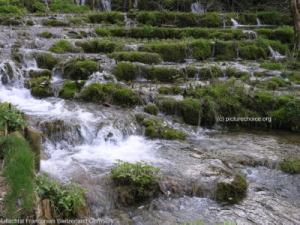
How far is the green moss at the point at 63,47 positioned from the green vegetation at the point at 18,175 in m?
9.65

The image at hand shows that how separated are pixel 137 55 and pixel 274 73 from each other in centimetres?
600

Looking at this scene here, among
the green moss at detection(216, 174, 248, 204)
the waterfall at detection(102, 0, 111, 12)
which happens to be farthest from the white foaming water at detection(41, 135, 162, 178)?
the waterfall at detection(102, 0, 111, 12)

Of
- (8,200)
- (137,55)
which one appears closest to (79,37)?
(137,55)

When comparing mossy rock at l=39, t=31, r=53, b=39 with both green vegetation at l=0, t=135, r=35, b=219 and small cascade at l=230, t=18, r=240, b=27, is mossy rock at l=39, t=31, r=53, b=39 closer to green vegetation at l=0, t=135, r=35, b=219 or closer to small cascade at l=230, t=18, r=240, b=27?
green vegetation at l=0, t=135, r=35, b=219

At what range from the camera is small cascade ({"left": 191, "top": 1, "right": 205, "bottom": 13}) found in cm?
2867

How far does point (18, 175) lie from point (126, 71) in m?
8.51

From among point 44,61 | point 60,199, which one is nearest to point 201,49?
point 44,61

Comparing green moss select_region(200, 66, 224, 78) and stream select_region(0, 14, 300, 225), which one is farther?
green moss select_region(200, 66, 224, 78)

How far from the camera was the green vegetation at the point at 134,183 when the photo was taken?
5.64 metres

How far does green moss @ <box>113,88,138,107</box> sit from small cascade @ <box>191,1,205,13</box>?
2065 centimetres

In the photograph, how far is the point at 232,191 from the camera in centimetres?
599

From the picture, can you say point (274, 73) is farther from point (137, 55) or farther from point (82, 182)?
point (82, 182)

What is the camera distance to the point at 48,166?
6.52 m

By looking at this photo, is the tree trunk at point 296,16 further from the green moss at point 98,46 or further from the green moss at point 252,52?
the green moss at point 98,46
